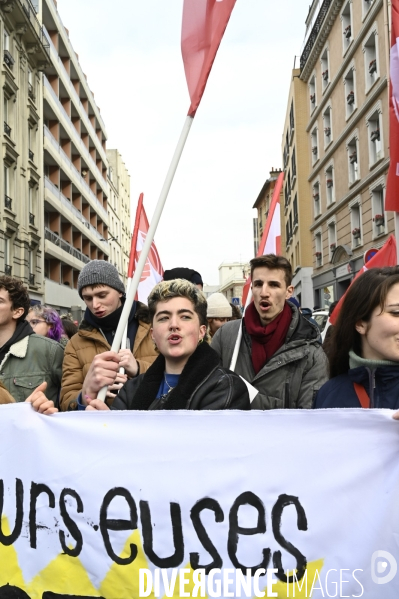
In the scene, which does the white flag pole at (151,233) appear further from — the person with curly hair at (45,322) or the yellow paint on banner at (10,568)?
the person with curly hair at (45,322)

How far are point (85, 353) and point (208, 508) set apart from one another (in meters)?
1.54

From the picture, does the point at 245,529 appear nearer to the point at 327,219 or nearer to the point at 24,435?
the point at 24,435

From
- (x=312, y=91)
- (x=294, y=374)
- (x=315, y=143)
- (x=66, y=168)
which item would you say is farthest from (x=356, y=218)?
(x=294, y=374)

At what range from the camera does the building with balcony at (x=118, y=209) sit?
177 feet

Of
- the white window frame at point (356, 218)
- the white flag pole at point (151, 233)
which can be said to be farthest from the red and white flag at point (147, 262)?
the white window frame at point (356, 218)

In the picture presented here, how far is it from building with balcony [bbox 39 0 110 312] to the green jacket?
67.8 ft

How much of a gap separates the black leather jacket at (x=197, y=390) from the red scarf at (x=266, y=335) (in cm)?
100

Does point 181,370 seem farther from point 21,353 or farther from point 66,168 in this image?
point 66,168

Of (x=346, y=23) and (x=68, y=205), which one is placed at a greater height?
(x=346, y=23)

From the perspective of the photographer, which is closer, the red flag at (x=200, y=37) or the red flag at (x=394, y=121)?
the red flag at (x=200, y=37)

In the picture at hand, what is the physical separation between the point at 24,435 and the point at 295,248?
33274 millimetres

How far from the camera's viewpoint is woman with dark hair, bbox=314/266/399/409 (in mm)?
2301

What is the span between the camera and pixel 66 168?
34.3 meters

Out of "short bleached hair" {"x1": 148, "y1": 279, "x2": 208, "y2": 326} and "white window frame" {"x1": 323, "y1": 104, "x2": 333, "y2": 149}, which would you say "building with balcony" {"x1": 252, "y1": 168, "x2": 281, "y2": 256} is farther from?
"short bleached hair" {"x1": 148, "y1": 279, "x2": 208, "y2": 326}
